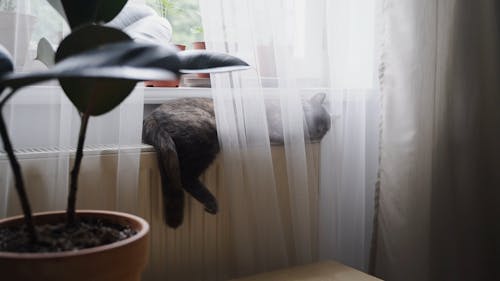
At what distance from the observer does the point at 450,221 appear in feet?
4.39

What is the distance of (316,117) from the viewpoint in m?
1.18

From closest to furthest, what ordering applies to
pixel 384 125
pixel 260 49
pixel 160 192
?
pixel 160 192, pixel 260 49, pixel 384 125

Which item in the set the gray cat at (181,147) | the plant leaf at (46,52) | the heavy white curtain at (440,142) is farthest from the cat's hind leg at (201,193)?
the heavy white curtain at (440,142)

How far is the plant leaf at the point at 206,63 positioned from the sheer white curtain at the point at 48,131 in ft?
1.06

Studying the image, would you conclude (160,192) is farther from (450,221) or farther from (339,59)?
(450,221)

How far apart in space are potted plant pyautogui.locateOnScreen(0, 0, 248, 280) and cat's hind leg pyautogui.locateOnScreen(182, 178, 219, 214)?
0.28m

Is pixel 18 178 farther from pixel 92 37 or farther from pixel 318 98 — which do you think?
pixel 318 98

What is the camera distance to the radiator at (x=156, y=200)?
2.78 ft

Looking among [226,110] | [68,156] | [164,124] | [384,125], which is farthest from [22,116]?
[384,125]

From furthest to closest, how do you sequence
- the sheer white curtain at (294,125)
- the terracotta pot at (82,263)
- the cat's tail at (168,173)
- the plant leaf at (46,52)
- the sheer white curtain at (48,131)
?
the sheer white curtain at (294,125) → the cat's tail at (168,173) → the sheer white curtain at (48,131) → the plant leaf at (46,52) → the terracotta pot at (82,263)

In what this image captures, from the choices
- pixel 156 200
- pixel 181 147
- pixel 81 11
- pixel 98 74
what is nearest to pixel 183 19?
pixel 181 147

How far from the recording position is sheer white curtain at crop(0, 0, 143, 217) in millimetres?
820

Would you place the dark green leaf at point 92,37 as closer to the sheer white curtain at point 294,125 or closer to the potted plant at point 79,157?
the potted plant at point 79,157

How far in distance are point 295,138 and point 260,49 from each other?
23cm
